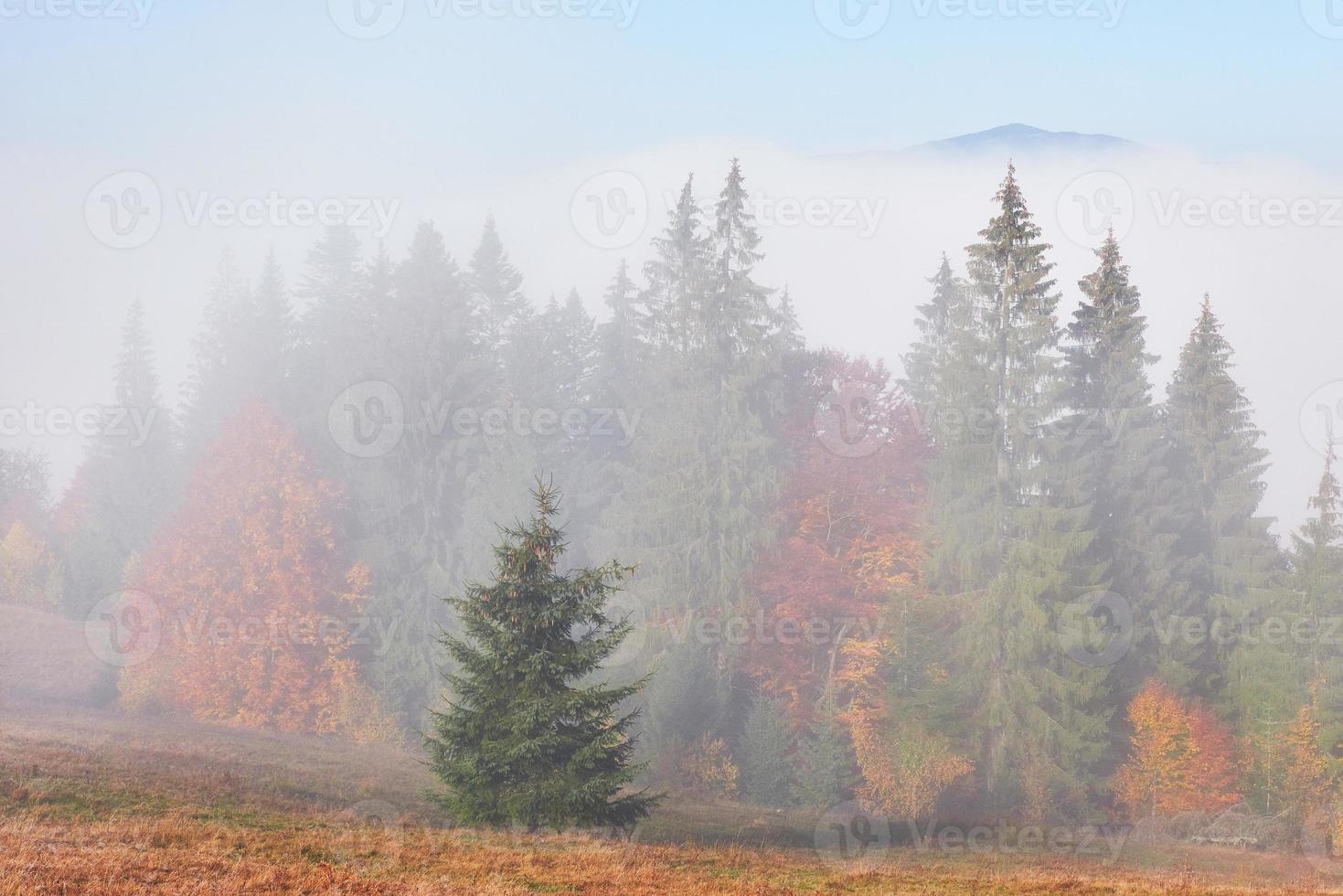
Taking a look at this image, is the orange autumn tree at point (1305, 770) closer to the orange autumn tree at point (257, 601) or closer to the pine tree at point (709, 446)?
the pine tree at point (709, 446)

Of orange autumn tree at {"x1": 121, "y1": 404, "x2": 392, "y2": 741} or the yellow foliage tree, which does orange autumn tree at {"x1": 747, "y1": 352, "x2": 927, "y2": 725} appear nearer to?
orange autumn tree at {"x1": 121, "y1": 404, "x2": 392, "y2": 741}

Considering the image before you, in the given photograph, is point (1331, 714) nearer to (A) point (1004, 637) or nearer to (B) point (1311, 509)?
(B) point (1311, 509)

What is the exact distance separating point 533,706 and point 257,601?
36.6 meters

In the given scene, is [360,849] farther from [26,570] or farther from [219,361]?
[26,570]

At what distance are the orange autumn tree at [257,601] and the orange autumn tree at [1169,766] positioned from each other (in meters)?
32.5

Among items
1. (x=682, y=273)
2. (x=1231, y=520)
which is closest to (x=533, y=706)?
(x=682, y=273)

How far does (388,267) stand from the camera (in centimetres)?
6334

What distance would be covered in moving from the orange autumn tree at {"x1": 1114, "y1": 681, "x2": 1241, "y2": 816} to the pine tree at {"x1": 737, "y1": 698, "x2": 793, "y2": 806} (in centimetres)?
1293

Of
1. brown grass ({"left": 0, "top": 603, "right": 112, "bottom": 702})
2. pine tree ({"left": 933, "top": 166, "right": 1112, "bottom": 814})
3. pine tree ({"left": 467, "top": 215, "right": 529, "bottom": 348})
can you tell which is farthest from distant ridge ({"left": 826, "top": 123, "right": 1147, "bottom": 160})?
brown grass ({"left": 0, "top": 603, "right": 112, "bottom": 702})

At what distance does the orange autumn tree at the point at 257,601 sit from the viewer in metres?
49.8

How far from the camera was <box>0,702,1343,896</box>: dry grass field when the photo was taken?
14945mm

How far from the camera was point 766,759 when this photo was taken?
40.4m

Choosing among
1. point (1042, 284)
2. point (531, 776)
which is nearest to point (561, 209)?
point (1042, 284)

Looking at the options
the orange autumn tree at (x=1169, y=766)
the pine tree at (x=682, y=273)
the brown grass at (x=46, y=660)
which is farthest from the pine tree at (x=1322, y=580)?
the brown grass at (x=46, y=660)
